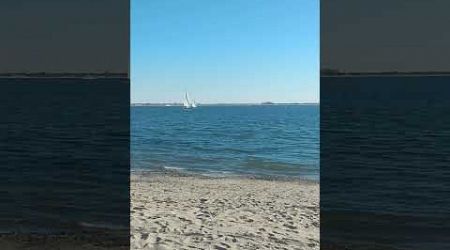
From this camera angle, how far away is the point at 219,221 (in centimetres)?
439

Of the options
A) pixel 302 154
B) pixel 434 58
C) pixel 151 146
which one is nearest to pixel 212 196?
pixel 434 58

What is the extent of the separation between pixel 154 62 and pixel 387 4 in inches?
760

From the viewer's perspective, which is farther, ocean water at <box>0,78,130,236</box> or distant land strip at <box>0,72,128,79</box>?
distant land strip at <box>0,72,128,79</box>

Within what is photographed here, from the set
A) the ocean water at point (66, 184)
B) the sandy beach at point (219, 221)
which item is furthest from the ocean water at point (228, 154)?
the ocean water at point (66, 184)

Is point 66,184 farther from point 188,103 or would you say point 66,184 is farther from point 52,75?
point 188,103

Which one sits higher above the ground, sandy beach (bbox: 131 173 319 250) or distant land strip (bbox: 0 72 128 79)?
distant land strip (bbox: 0 72 128 79)

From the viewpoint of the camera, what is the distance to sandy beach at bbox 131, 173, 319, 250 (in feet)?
11.4

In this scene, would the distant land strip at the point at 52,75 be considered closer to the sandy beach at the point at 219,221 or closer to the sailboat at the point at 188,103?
the sandy beach at the point at 219,221

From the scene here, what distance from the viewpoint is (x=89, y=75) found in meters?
3.94

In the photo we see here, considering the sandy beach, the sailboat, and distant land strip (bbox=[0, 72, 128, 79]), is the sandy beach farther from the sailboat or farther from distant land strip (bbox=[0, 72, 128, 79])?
the sailboat

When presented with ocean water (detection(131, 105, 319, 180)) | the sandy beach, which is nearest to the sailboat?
ocean water (detection(131, 105, 319, 180))

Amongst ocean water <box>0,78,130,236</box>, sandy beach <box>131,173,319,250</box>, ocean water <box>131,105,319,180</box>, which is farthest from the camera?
ocean water <box>131,105,319,180</box>

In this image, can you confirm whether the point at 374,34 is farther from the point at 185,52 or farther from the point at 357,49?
the point at 185,52

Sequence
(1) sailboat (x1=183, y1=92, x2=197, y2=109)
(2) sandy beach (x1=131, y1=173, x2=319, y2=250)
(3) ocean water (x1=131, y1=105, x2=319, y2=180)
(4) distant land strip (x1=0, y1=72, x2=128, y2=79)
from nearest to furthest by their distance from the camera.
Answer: (2) sandy beach (x1=131, y1=173, x2=319, y2=250)
(4) distant land strip (x1=0, y1=72, x2=128, y2=79)
(3) ocean water (x1=131, y1=105, x2=319, y2=180)
(1) sailboat (x1=183, y1=92, x2=197, y2=109)
